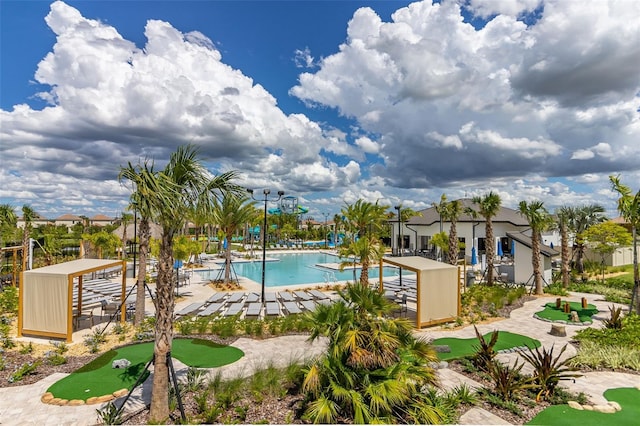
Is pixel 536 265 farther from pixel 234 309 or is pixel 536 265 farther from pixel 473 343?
pixel 234 309

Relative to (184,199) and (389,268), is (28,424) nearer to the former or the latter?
(184,199)

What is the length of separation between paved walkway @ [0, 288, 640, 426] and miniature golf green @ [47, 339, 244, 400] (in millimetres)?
322

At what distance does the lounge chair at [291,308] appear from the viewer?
13.9 m

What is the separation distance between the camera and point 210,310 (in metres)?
13.9

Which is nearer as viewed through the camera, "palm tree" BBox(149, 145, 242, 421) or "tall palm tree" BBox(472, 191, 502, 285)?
"palm tree" BBox(149, 145, 242, 421)

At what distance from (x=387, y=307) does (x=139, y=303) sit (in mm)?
9299

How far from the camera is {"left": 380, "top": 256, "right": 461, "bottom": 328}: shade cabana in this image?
1218 cm

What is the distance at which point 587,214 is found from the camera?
984 inches

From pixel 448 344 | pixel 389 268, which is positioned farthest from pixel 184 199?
pixel 389 268

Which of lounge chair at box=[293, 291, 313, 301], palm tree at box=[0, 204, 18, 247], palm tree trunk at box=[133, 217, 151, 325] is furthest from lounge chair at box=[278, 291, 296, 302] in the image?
palm tree at box=[0, 204, 18, 247]

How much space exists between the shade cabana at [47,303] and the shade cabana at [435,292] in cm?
1004

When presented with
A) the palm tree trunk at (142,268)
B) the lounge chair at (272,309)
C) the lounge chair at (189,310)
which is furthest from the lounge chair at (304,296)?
the palm tree trunk at (142,268)

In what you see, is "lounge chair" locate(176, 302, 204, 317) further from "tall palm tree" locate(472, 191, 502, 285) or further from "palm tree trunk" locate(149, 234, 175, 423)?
→ "tall palm tree" locate(472, 191, 502, 285)

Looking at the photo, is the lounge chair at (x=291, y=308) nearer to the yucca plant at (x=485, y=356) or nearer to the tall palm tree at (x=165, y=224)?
the yucca plant at (x=485, y=356)
